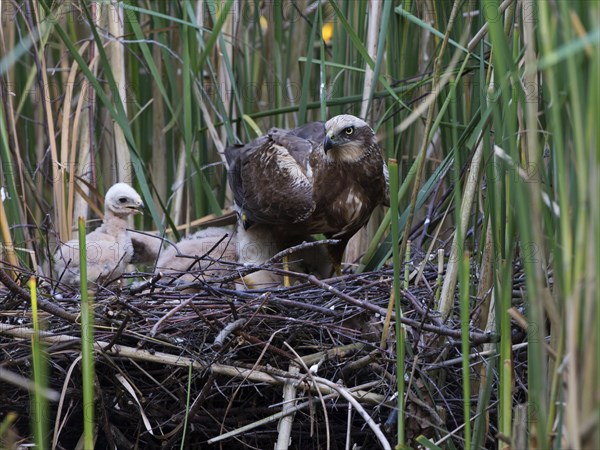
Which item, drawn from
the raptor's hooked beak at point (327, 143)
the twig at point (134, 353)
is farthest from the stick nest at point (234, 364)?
the raptor's hooked beak at point (327, 143)

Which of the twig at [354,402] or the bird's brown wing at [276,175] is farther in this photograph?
the bird's brown wing at [276,175]

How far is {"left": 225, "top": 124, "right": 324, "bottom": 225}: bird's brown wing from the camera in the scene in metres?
3.19

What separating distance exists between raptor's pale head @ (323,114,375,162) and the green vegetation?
0.24 feet

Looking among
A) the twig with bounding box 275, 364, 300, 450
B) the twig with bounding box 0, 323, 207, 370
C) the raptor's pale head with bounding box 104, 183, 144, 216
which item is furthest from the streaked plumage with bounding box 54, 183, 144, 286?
the twig with bounding box 275, 364, 300, 450

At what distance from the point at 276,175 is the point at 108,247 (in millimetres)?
662

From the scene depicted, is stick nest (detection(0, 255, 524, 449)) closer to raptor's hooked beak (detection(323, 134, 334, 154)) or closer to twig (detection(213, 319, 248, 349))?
twig (detection(213, 319, 248, 349))

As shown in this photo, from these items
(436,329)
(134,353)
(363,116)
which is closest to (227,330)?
(134,353)

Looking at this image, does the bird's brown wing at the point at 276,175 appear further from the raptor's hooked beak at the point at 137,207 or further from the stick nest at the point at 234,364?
the stick nest at the point at 234,364

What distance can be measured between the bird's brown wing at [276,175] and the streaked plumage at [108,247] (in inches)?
16.2

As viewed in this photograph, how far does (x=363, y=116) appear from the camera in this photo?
321cm

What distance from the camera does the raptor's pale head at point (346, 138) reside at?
9.94 ft

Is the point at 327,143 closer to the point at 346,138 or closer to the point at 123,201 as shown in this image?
the point at 346,138

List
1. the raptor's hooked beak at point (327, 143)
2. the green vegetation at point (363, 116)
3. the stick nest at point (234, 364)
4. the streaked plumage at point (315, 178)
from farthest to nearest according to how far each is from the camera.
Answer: the streaked plumage at point (315, 178) → the raptor's hooked beak at point (327, 143) → the stick nest at point (234, 364) → the green vegetation at point (363, 116)

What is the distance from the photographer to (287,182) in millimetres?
3209
